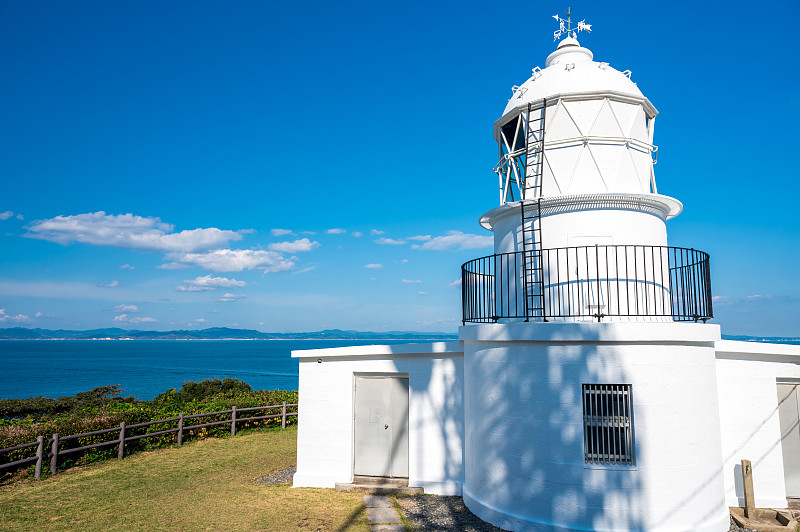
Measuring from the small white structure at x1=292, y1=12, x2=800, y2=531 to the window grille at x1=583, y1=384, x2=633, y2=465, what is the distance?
0.06ft

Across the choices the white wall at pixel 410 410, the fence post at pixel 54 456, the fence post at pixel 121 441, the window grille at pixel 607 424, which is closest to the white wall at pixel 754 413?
the window grille at pixel 607 424

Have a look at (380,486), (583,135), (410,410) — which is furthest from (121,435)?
(583,135)

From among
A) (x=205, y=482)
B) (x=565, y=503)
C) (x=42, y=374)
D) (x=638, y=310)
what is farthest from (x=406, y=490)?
(x=42, y=374)

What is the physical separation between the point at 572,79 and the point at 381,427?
7360mm

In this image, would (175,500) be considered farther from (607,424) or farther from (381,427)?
(607,424)

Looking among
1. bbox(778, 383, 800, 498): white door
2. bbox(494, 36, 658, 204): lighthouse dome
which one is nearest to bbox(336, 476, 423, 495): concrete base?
bbox(494, 36, 658, 204): lighthouse dome

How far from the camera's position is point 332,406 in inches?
383

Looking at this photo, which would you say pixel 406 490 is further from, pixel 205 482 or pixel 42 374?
pixel 42 374

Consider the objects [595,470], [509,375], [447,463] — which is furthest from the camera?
[447,463]

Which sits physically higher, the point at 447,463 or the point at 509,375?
the point at 509,375

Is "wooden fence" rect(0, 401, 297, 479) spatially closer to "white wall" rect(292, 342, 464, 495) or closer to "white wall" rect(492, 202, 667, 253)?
"white wall" rect(292, 342, 464, 495)

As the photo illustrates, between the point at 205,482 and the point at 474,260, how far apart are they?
7.19 meters

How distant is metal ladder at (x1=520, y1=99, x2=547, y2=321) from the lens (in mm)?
7851

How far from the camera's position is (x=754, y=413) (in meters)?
8.07
